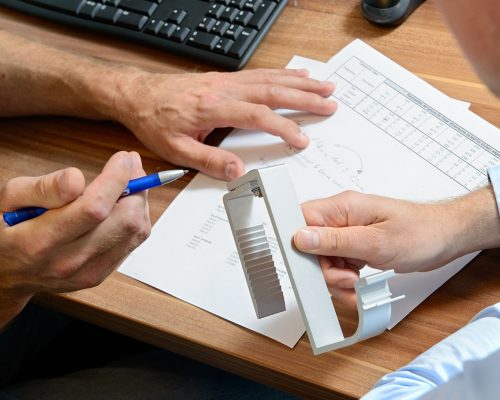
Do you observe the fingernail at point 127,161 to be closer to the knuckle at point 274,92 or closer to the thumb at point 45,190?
the thumb at point 45,190

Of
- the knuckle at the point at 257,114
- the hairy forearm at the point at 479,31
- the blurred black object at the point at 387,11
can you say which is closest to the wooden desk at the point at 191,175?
the blurred black object at the point at 387,11

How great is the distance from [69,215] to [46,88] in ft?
1.23

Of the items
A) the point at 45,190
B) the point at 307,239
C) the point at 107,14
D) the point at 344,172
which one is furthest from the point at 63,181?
the point at 107,14

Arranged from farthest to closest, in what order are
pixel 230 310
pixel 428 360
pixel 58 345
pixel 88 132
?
1. pixel 58 345
2. pixel 88 132
3. pixel 230 310
4. pixel 428 360

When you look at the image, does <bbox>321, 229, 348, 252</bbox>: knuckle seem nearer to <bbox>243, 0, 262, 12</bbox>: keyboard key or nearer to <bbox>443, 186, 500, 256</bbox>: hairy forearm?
<bbox>443, 186, 500, 256</bbox>: hairy forearm

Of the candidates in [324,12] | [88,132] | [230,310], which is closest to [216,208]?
[230,310]

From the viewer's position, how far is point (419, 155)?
3.00 ft

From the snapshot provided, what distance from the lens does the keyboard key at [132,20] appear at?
3.55ft

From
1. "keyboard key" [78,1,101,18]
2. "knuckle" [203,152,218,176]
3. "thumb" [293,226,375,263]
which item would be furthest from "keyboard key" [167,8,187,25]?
"thumb" [293,226,375,263]

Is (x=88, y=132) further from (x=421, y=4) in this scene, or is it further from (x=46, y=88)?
(x=421, y=4)

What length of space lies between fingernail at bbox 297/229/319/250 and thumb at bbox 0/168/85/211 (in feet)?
0.71

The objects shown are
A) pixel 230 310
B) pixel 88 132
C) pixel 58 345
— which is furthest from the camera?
pixel 58 345

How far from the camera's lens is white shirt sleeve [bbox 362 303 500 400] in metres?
0.67

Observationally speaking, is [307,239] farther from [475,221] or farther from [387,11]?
[387,11]
